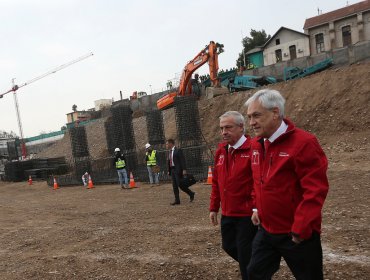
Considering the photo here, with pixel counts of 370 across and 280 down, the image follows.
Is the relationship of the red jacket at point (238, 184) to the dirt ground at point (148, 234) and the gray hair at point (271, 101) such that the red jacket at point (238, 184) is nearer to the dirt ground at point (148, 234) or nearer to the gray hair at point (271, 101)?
the gray hair at point (271, 101)

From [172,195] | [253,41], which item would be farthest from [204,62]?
[253,41]

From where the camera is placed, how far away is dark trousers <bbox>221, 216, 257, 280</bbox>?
3475mm

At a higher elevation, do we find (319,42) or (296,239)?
(319,42)

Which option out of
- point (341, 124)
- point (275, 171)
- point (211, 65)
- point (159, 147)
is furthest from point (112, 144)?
point (275, 171)

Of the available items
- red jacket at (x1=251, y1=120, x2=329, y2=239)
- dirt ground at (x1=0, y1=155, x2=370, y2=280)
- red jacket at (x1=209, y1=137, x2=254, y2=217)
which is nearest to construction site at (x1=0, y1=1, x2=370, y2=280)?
dirt ground at (x1=0, y1=155, x2=370, y2=280)

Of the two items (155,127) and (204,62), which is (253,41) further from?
(155,127)

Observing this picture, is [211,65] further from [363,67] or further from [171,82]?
[171,82]

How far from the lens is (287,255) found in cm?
273

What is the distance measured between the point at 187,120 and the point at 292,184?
45.5 ft

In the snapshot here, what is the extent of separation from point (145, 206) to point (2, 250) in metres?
4.22

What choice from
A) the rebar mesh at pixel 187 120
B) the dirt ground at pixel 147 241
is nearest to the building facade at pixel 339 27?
the rebar mesh at pixel 187 120

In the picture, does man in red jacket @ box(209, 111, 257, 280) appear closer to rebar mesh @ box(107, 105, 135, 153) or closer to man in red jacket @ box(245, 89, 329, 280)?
man in red jacket @ box(245, 89, 329, 280)

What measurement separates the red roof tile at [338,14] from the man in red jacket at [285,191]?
4601 cm

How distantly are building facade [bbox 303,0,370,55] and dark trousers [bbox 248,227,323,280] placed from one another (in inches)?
1753
